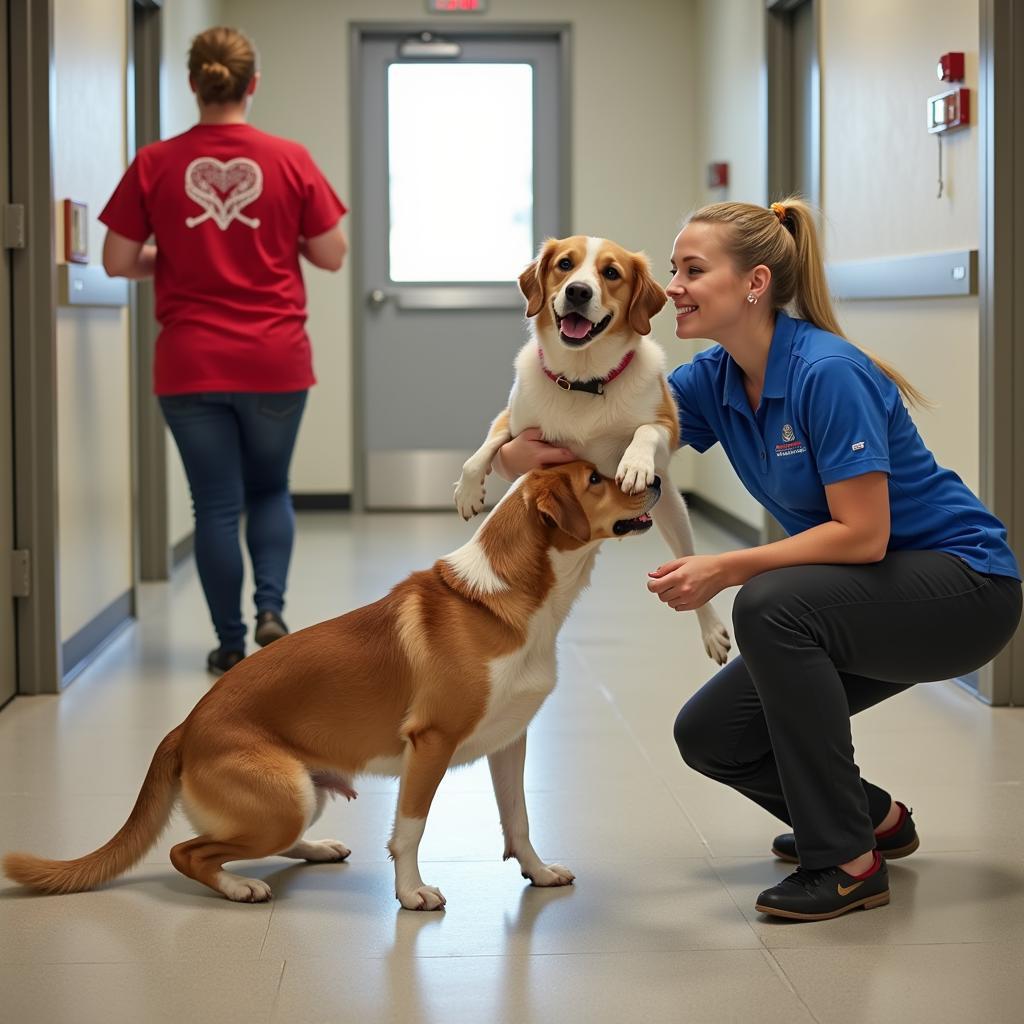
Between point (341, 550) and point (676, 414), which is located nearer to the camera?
point (676, 414)

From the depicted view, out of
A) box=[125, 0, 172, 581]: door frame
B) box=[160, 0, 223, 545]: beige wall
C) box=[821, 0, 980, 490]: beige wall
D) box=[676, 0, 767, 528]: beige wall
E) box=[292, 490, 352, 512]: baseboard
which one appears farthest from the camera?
box=[292, 490, 352, 512]: baseboard

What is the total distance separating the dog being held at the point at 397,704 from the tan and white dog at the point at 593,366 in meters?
0.27

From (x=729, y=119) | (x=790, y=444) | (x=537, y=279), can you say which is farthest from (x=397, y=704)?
(x=729, y=119)

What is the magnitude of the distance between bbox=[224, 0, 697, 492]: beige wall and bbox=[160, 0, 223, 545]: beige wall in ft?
3.24

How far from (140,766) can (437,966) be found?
1370mm

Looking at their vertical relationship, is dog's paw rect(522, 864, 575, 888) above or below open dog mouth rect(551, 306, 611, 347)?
below

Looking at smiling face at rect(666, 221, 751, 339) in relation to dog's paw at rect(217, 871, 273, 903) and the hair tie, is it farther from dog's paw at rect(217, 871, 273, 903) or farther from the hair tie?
dog's paw at rect(217, 871, 273, 903)

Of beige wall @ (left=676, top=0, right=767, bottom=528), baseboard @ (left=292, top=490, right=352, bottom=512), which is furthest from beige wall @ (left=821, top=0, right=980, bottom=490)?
baseboard @ (left=292, top=490, right=352, bottom=512)

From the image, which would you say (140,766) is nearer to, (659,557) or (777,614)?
(777,614)

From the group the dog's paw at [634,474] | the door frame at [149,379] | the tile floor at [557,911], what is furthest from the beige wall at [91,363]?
the dog's paw at [634,474]

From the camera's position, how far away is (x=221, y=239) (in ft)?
14.0

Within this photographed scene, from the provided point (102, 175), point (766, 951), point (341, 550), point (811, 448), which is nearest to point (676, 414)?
point (811, 448)

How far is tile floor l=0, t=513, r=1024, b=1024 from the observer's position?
2.17 metres

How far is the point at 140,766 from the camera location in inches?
136
